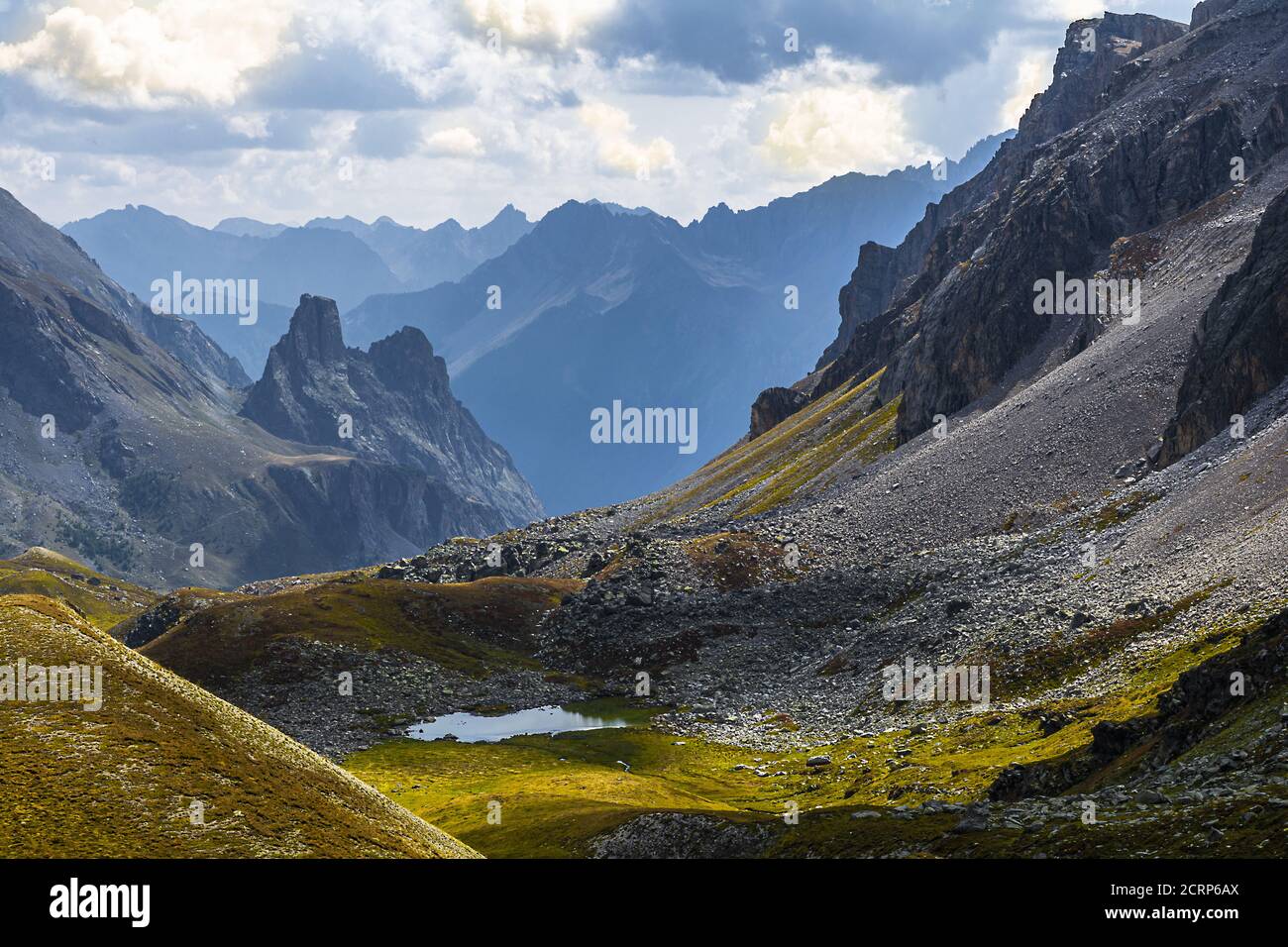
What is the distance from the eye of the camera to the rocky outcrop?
12419 centimetres

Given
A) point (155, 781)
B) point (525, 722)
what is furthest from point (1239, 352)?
point (155, 781)

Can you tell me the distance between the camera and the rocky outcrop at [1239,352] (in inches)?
4889

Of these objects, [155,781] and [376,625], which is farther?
[376,625]

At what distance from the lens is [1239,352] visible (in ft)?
415

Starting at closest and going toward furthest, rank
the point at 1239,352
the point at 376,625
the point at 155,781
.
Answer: the point at 155,781 → the point at 1239,352 → the point at 376,625

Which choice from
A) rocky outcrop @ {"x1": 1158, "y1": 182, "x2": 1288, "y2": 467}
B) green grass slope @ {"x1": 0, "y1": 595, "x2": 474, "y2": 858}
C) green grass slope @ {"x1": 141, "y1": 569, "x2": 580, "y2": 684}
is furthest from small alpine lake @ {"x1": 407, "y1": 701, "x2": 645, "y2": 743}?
rocky outcrop @ {"x1": 1158, "y1": 182, "x2": 1288, "y2": 467}

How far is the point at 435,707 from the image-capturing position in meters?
117

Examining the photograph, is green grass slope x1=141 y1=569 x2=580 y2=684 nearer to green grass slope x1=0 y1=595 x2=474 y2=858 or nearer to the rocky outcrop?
green grass slope x1=0 y1=595 x2=474 y2=858

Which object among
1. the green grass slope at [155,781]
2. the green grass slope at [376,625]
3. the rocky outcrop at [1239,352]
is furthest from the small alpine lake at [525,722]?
the rocky outcrop at [1239,352]

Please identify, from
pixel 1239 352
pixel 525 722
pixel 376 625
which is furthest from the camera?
pixel 376 625

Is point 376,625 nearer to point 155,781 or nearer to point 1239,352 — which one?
point 155,781
